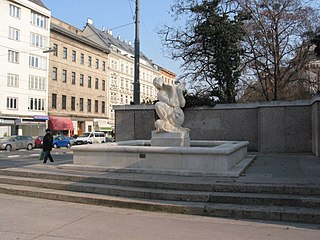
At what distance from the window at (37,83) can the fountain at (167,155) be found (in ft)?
126

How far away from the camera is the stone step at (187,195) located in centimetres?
705

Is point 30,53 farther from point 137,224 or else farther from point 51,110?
point 137,224

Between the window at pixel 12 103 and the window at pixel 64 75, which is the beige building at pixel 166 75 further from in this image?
the window at pixel 12 103

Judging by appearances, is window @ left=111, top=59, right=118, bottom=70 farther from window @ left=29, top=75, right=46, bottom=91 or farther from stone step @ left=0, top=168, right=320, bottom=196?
stone step @ left=0, top=168, right=320, bottom=196

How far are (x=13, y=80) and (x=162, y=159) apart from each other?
39.5 metres

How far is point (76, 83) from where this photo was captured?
5659 cm

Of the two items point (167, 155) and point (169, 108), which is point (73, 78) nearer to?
point (169, 108)

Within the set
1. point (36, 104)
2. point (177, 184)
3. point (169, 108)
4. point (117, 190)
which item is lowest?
point (117, 190)

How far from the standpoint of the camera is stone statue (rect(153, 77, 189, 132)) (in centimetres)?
1232

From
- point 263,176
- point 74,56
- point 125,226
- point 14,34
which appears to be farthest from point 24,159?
point 74,56

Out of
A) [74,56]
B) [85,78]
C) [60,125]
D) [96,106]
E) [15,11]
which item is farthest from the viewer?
[96,106]

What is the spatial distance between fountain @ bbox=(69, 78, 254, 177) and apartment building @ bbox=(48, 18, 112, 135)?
3974 centimetres

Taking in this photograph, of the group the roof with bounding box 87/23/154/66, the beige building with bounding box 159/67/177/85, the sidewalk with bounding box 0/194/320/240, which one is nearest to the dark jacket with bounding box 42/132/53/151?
the sidewalk with bounding box 0/194/320/240

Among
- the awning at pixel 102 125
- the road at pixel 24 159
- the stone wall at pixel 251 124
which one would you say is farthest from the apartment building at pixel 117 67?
the stone wall at pixel 251 124
